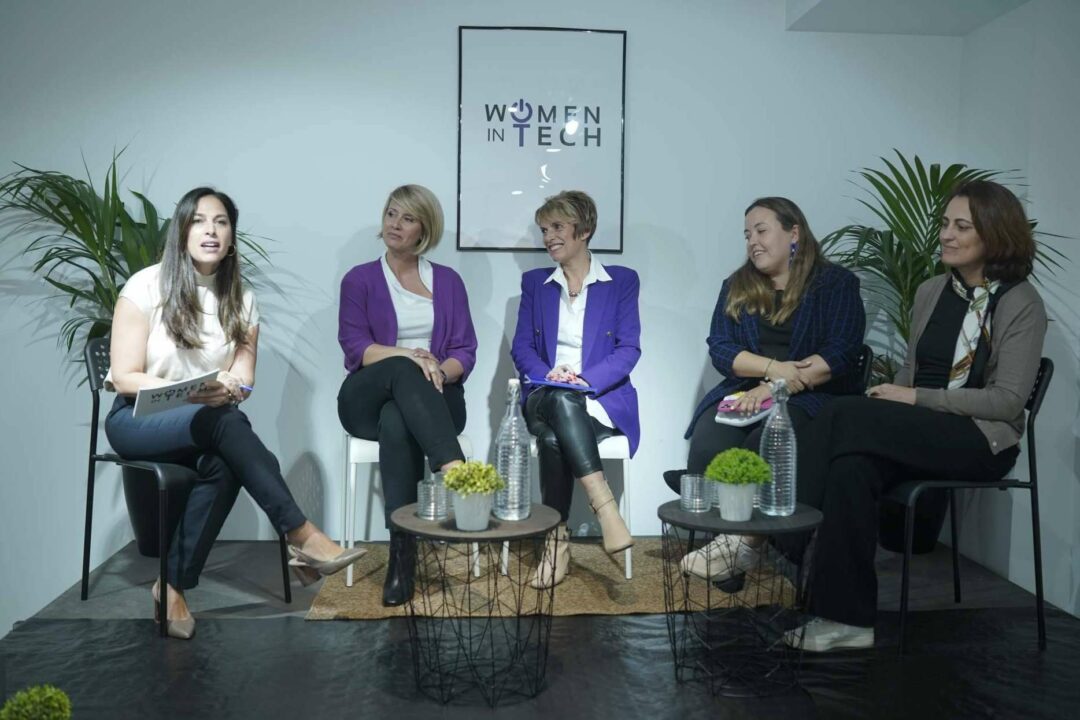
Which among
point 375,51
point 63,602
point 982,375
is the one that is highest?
point 375,51

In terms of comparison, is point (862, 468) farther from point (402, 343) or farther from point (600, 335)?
point (402, 343)

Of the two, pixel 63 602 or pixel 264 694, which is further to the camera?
pixel 63 602

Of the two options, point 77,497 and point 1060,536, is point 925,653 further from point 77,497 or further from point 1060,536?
point 77,497

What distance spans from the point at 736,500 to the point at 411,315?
1.69 meters

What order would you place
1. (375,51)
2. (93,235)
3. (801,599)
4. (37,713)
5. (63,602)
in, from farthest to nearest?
(375,51) → (93,235) → (63,602) → (801,599) → (37,713)

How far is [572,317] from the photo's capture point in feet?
12.2

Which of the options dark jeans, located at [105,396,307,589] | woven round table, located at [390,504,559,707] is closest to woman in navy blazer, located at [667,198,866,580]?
woven round table, located at [390,504,559,707]

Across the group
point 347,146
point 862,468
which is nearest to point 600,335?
point 862,468

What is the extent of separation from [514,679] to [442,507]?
1.61ft

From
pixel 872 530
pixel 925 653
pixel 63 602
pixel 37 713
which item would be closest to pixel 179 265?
pixel 63 602

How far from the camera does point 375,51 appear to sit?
4.03 metres

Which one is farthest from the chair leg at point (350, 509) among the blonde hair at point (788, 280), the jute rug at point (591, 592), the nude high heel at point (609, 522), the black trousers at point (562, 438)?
the blonde hair at point (788, 280)

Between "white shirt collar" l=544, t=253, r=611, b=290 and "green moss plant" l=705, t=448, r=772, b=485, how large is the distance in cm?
143

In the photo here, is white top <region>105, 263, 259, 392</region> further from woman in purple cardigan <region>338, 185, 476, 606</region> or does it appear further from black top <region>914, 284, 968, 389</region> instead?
black top <region>914, 284, 968, 389</region>
